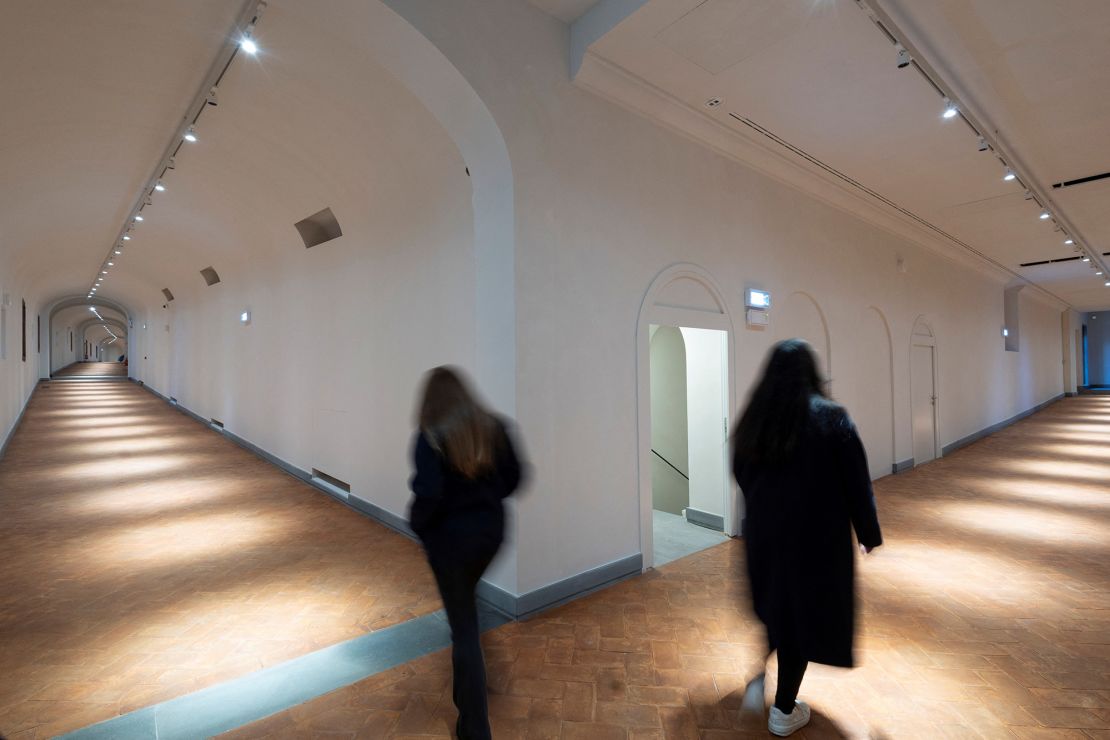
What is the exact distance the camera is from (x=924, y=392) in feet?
30.3

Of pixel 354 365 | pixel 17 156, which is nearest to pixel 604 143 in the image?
pixel 354 365

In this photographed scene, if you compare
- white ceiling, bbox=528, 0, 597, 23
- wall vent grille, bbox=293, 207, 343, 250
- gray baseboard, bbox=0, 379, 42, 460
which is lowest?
gray baseboard, bbox=0, 379, 42, 460

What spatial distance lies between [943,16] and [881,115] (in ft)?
4.60

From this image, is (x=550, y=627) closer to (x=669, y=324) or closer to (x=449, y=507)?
(x=449, y=507)

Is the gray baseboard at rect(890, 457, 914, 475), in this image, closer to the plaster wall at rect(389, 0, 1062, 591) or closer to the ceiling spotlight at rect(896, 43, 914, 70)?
the plaster wall at rect(389, 0, 1062, 591)

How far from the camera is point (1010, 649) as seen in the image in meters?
3.06

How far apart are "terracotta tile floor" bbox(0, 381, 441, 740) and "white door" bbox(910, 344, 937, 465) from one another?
873 cm

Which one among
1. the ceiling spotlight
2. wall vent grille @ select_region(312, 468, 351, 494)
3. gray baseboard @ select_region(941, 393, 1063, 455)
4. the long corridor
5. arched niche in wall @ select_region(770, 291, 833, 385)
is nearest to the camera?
the long corridor

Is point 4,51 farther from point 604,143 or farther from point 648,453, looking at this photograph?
point 648,453

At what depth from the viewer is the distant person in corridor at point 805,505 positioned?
2.12 m

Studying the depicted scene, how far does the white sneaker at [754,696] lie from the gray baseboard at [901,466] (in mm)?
6933

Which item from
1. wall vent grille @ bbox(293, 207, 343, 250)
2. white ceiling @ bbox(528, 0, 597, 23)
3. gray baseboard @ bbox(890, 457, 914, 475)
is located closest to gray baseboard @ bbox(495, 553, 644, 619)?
white ceiling @ bbox(528, 0, 597, 23)

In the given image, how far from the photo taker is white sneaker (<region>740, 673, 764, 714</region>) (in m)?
2.53

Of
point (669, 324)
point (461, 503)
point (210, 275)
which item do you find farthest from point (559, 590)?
point (210, 275)
